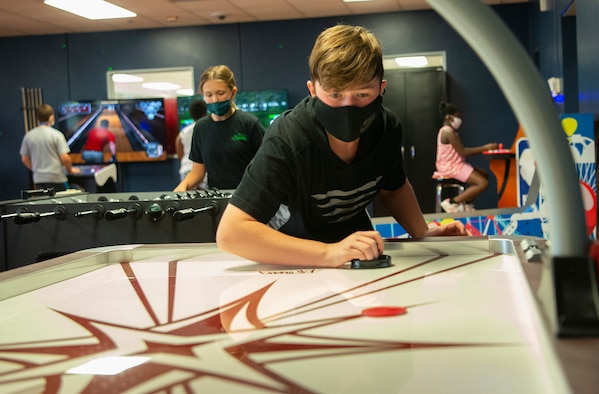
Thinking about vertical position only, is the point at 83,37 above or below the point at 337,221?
above

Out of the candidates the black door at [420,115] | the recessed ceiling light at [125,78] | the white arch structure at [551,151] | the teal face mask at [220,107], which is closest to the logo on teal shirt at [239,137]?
the teal face mask at [220,107]

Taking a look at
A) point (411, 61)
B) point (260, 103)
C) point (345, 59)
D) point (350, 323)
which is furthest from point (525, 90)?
point (411, 61)

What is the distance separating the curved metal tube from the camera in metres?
0.86

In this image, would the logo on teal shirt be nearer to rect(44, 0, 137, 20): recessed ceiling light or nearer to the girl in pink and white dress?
the girl in pink and white dress

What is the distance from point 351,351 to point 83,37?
1078 cm

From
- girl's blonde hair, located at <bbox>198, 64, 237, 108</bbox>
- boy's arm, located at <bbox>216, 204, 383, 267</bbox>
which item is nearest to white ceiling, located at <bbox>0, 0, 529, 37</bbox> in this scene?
girl's blonde hair, located at <bbox>198, 64, 237, 108</bbox>

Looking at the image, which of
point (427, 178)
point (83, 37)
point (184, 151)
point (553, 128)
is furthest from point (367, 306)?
point (83, 37)

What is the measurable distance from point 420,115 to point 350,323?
8830mm

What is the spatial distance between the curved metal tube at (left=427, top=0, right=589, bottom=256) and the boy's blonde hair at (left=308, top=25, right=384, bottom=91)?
2.87 ft

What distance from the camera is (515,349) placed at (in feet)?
3.12

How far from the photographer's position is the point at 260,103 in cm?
1012

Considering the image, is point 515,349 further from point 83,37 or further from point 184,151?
point 83,37

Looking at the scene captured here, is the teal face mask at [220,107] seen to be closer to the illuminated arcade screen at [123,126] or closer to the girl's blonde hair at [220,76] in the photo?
the girl's blonde hair at [220,76]

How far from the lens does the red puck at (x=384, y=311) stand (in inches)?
46.2
